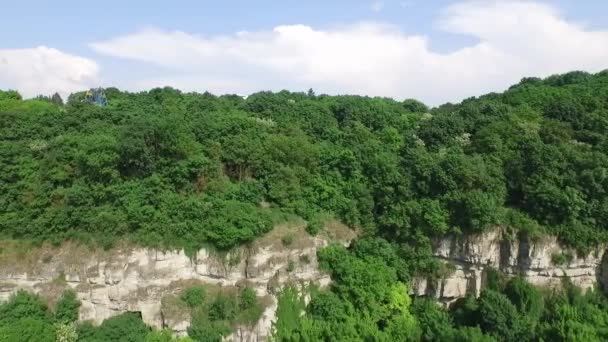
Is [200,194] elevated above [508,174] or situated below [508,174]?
below

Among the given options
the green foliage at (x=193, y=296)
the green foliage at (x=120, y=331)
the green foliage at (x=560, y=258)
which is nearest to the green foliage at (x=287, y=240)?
the green foliage at (x=193, y=296)

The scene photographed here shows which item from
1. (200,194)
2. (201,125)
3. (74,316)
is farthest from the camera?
(201,125)

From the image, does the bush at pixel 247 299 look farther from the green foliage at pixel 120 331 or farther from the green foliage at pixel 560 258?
the green foliage at pixel 560 258

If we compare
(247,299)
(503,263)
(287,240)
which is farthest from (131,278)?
(503,263)

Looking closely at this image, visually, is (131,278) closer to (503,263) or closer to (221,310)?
(221,310)

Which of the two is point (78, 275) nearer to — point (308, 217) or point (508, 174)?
point (308, 217)

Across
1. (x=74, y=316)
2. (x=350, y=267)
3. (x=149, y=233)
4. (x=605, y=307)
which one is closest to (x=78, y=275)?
(x=74, y=316)
